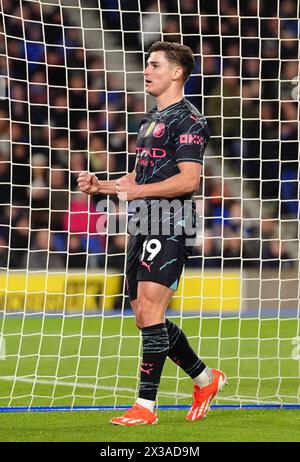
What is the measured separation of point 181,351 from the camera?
19.8 ft

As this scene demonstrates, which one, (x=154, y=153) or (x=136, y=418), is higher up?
(x=154, y=153)

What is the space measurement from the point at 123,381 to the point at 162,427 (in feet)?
8.49

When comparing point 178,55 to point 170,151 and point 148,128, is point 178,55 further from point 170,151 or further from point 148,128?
point 170,151

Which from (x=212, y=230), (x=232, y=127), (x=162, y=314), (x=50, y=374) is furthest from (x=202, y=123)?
(x=232, y=127)

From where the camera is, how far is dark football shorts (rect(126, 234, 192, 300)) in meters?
5.73

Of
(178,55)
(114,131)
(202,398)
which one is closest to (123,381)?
(202,398)

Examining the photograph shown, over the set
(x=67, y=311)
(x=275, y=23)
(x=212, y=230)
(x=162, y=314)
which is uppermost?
(x=275, y=23)

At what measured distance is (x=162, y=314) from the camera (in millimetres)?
5770

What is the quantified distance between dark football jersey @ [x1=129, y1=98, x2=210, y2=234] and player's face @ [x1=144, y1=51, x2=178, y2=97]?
0.13 metres

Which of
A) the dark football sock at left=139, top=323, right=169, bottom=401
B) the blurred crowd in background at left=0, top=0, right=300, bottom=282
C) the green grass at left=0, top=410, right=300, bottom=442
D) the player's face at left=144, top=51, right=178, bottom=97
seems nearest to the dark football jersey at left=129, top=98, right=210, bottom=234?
the player's face at left=144, top=51, right=178, bottom=97

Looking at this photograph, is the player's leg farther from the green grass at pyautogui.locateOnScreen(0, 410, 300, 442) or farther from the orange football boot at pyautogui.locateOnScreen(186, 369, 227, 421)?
the orange football boot at pyautogui.locateOnScreen(186, 369, 227, 421)
